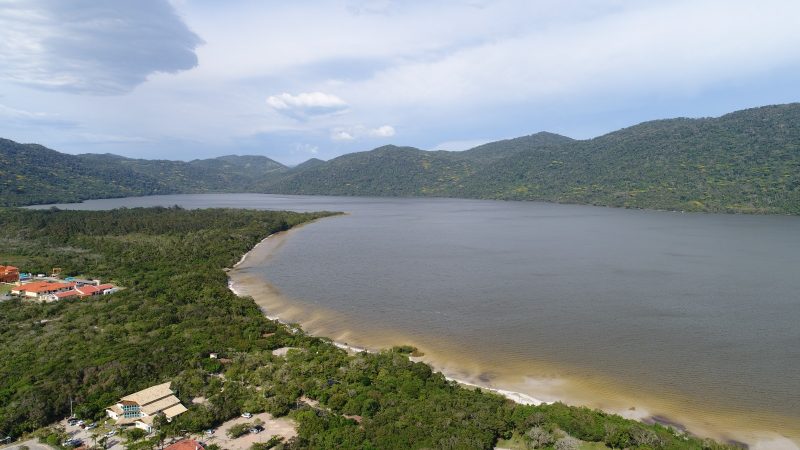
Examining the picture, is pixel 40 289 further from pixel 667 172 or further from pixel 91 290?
pixel 667 172

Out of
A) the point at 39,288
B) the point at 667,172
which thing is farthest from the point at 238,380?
the point at 667,172

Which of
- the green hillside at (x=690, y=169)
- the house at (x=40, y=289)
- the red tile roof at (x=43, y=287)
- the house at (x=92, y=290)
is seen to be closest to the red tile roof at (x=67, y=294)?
the house at (x=92, y=290)

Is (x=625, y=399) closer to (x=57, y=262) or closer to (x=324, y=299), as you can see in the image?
(x=324, y=299)

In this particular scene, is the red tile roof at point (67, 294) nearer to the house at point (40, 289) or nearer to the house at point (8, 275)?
the house at point (40, 289)

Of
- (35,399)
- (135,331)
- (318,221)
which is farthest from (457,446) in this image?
(318,221)

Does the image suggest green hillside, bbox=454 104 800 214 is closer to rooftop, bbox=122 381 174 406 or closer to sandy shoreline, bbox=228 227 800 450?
sandy shoreline, bbox=228 227 800 450
